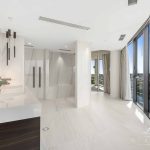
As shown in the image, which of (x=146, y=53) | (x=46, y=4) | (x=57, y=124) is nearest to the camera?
(x=46, y=4)

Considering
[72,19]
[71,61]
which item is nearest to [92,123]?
[72,19]

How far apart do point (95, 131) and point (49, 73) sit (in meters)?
4.89

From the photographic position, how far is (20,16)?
309 cm

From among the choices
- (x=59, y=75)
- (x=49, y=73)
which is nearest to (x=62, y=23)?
(x=49, y=73)

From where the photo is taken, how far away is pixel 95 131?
316 centimetres

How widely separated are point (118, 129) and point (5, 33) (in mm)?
4532

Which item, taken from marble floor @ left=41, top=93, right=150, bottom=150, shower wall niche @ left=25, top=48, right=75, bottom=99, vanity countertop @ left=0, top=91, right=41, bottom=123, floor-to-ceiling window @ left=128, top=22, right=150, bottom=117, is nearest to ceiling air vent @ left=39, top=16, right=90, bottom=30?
floor-to-ceiling window @ left=128, top=22, right=150, bottom=117

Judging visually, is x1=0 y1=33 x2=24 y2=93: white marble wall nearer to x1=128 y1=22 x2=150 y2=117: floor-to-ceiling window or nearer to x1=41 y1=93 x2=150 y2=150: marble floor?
x1=41 y1=93 x2=150 y2=150: marble floor

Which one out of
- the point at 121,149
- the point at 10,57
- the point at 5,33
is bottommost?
the point at 121,149

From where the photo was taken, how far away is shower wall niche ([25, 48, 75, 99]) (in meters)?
6.86

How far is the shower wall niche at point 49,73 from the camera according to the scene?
6.86m

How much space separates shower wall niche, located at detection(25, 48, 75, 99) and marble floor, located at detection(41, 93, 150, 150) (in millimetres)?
2980

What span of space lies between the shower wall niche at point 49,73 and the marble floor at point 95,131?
2.98m

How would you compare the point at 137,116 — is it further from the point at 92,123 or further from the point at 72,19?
the point at 72,19
